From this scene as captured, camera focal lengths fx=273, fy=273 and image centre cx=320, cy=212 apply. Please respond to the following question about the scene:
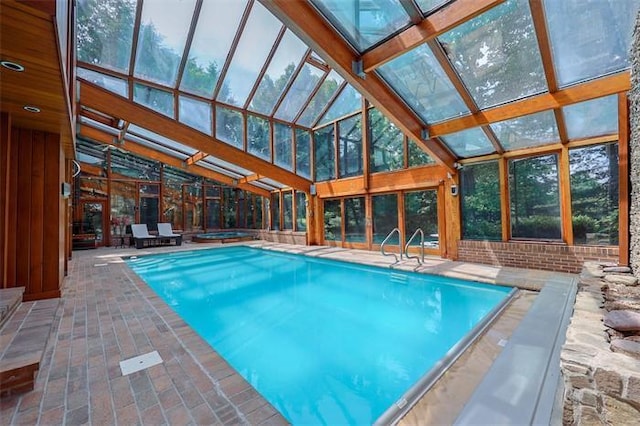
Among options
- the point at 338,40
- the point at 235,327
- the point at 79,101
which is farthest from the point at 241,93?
the point at 235,327

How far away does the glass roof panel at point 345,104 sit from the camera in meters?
9.30

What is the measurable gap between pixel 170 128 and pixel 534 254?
933 cm

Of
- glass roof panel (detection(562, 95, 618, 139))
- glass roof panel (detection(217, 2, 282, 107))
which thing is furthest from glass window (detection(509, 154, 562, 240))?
glass roof panel (detection(217, 2, 282, 107))

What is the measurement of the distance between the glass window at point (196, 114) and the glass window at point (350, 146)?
449cm

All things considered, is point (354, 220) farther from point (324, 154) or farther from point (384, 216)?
point (324, 154)

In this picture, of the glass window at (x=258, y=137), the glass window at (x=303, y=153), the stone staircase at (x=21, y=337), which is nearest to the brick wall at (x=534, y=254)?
the glass window at (x=303, y=153)

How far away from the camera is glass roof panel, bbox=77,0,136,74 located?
5250 mm

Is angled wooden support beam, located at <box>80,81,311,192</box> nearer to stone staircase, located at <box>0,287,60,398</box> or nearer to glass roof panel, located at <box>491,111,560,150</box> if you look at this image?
stone staircase, located at <box>0,287,60,398</box>

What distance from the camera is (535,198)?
6.14 metres

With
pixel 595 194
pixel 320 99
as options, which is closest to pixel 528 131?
pixel 595 194

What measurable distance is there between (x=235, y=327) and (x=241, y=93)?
6.97 metres

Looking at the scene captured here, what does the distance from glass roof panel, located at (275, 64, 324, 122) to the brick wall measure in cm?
649

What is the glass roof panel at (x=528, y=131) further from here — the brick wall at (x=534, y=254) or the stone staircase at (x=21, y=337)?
the stone staircase at (x=21, y=337)

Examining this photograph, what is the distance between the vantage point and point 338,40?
4.50 meters
